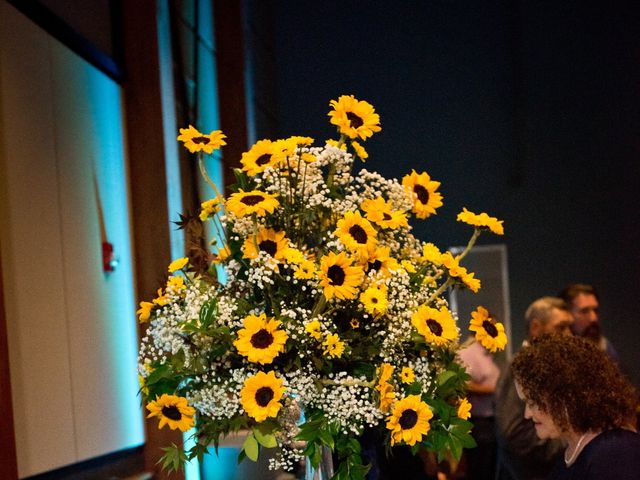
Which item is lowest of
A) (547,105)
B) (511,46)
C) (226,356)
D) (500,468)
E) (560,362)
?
(500,468)

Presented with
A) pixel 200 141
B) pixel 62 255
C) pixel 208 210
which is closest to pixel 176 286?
pixel 208 210

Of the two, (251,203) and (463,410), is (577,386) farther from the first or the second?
(251,203)

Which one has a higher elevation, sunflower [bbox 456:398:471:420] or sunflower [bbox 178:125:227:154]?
sunflower [bbox 178:125:227:154]

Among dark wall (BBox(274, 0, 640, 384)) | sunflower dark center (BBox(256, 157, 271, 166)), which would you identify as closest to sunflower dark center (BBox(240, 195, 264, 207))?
sunflower dark center (BBox(256, 157, 271, 166))

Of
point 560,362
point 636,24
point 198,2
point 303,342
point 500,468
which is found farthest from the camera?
point 636,24

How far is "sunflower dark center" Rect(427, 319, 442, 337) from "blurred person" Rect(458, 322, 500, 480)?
9.94 feet

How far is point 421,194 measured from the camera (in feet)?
5.64

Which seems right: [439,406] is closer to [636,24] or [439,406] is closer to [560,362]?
[560,362]

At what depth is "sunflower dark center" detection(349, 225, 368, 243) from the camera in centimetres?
146

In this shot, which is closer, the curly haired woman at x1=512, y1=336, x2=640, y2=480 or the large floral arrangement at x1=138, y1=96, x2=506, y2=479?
the large floral arrangement at x1=138, y1=96, x2=506, y2=479

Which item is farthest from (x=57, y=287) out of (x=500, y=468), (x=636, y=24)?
(x=636, y=24)

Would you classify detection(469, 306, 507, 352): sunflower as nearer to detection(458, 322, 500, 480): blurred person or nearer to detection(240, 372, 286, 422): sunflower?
detection(240, 372, 286, 422): sunflower

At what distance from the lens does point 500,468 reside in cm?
306

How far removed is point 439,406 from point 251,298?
0.39 meters
